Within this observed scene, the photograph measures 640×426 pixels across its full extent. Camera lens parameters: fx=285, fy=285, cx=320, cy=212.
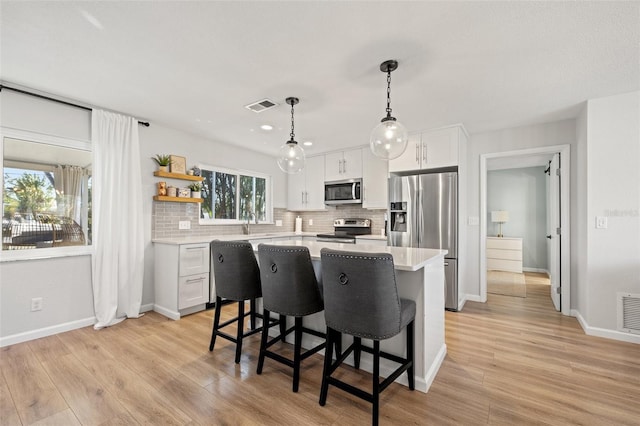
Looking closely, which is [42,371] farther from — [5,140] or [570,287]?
[570,287]

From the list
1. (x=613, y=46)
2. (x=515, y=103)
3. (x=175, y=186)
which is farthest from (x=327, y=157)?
(x=613, y=46)

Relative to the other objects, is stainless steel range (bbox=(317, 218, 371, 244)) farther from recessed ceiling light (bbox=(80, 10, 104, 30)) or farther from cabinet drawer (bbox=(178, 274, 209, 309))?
recessed ceiling light (bbox=(80, 10, 104, 30))

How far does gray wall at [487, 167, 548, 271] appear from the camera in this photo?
6.28m

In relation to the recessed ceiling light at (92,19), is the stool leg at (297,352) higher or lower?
lower

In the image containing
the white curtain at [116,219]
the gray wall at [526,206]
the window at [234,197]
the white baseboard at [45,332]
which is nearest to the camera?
the white baseboard at [45,332]

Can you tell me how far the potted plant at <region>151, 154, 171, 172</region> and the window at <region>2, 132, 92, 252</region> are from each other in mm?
691

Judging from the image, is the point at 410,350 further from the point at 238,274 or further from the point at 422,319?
the point at 238,274

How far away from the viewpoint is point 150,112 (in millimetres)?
3309

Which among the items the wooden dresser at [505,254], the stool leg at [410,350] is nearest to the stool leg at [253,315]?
the stool leg at [410,350]

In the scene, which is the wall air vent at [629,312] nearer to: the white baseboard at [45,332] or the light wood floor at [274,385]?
the light wood floor at [274,385]

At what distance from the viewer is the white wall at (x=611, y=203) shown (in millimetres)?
2789

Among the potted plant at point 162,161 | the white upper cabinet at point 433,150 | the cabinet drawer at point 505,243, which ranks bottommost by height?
the cabinet drawer at point 505,243

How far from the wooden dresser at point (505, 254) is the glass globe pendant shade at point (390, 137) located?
5422 mm

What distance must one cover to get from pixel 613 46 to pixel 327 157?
376 cm
